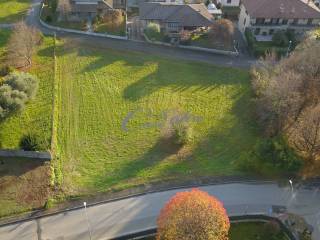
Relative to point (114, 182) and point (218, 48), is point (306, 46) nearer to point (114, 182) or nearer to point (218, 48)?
point (218, 48)

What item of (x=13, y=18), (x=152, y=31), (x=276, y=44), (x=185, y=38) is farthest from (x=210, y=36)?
(x=13, y=18)

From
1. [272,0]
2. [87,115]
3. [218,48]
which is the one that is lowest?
[87,115]

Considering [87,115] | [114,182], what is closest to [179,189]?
[114,182]

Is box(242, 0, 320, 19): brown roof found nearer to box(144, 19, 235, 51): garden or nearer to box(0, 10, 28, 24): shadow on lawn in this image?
box(144, 19, 235, 51): garden

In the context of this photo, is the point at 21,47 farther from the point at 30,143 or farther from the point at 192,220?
the point at 192,220

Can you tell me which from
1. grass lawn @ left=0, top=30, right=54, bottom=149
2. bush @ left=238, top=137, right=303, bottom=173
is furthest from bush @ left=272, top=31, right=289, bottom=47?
grass lawn @ left=0, top=30, right=54, bottom=149
